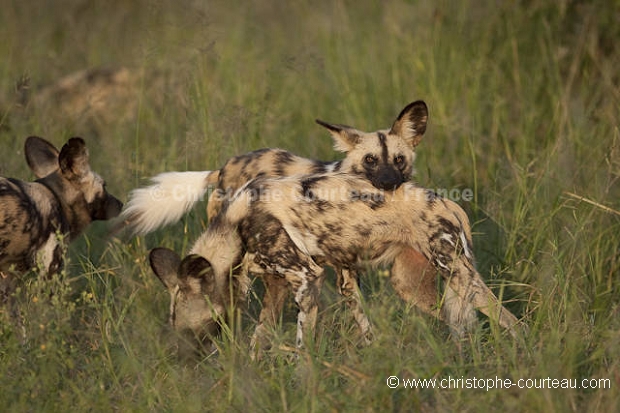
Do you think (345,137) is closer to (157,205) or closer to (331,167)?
(331,167)

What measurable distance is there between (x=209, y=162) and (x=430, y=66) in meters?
1.73

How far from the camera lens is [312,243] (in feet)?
11.4

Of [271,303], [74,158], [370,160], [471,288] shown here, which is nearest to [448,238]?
[471,288]

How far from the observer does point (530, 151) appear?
4.94m

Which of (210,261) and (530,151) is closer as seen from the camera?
(210,261)

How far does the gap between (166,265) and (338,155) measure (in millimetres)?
2012

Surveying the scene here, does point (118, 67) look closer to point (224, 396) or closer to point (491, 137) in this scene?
point (491, 137)

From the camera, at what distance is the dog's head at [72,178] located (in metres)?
3.91

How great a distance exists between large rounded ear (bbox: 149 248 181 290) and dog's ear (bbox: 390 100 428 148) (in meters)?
1.51

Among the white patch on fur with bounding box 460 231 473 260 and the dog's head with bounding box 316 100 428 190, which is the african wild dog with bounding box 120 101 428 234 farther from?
the white patch on fur with bounding box 460 231 473 260

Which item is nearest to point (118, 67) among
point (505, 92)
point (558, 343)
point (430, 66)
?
point (430, 66)

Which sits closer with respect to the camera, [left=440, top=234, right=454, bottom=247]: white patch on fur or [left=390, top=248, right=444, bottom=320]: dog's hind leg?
[left=440, top=234, right=454, bottom=247]: white patch on fur

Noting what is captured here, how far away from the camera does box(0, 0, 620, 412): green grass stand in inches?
110

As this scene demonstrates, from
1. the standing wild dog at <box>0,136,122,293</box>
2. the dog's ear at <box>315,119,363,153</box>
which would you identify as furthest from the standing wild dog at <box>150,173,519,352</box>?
the dog's ear at <box>315,119,363,153</box>
